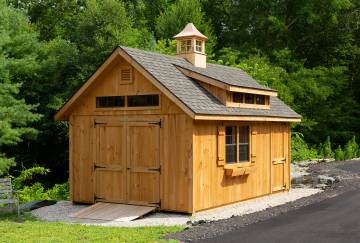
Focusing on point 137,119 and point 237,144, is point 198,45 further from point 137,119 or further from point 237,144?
point 137,119

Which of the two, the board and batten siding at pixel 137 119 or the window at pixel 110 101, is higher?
the window at pixel 110 101

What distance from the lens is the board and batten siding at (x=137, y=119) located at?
43.1 feet

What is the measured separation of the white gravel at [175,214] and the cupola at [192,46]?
491 centimetres

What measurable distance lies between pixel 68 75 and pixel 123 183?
45.2ft

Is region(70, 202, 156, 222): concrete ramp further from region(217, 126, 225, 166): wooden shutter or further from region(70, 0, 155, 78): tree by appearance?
region(70, 0, 155, 78): tree

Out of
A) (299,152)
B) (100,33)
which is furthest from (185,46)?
(299,152)

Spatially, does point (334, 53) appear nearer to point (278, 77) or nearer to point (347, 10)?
point (347, 10)

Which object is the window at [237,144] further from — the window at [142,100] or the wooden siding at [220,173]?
the window at [142,100]

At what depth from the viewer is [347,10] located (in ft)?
139

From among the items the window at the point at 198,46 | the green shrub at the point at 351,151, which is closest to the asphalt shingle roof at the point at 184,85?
the window at the point at 198,46

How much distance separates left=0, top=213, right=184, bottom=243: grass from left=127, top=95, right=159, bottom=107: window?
3786 mm

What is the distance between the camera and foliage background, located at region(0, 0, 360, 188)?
2484 cm

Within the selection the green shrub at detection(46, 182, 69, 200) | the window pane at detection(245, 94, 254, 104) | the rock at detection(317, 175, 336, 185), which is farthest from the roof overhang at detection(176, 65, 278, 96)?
the green shrub at detection(46, 182, 69, 200)

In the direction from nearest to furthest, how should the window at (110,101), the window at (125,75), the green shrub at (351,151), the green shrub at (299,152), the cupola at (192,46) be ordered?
the window at (125,75) < the window at (110,101) < the cupola at (192,46) < the green shrub at (351,151) < the green shrub at (299,152)
